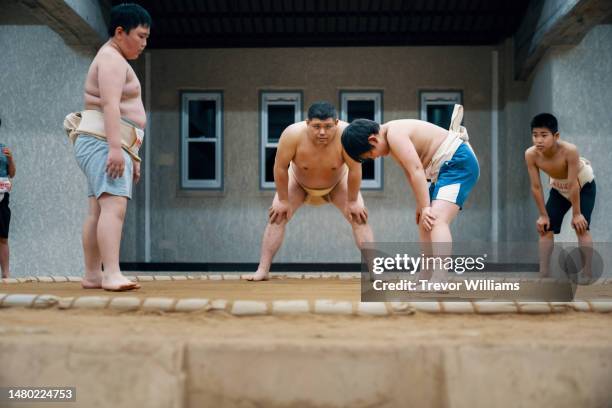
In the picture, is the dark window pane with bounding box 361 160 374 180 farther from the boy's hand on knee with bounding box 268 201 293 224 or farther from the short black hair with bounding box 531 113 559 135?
the boy's hand on knee with bounding box 268 201 293 224

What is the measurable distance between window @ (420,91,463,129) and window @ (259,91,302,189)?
1625 millimetres

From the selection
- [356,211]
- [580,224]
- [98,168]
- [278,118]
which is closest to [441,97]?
[278,118]

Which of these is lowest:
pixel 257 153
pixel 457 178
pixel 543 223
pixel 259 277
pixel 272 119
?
pixel 259 277

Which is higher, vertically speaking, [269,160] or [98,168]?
[269,160]

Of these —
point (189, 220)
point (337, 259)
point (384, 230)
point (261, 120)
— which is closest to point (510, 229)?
point (384, 230)

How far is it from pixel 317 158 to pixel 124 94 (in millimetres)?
1194

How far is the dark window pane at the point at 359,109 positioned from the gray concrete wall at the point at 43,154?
3251mm

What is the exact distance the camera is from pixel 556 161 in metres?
4.21

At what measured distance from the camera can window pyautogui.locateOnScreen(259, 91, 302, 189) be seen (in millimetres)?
8156

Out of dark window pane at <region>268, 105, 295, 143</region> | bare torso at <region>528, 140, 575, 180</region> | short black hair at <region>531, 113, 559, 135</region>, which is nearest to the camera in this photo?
short black hair at <region>531, 113, 559, 135</region>

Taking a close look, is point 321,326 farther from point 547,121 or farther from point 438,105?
point 438,105

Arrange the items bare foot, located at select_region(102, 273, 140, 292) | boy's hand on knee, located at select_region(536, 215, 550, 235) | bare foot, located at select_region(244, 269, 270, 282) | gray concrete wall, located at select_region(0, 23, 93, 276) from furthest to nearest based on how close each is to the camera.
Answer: gray concrete wall, located at select_region(0, 23, 93, 276) → boy's hand on knee, located at select_region(536, 215, 550, 235) → bare foot, located at select_region(244, 269, 270, 282) → bare foot, located at select_region(102, 273, 140, 292)

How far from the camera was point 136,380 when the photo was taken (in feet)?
5.20

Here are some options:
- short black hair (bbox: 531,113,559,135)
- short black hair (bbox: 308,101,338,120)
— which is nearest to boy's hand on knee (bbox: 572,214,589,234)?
short black hair (bbox: 531,113,559,135)
